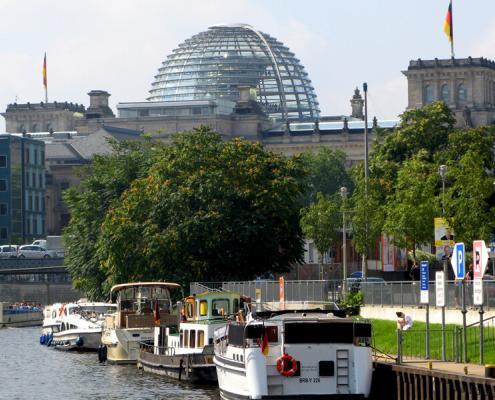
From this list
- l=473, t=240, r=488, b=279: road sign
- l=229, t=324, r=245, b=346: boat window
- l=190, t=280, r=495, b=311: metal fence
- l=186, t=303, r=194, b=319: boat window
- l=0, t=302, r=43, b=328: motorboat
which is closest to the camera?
l=473, t=240, r=488, b=279: road sign

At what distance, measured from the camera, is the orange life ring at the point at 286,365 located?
61.6m

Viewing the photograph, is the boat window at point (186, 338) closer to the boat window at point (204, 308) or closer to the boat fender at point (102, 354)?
the boat window at point (204, 308)

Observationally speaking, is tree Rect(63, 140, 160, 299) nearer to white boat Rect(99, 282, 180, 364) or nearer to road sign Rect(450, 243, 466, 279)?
white boat Rect(99, 282, 180, 364)

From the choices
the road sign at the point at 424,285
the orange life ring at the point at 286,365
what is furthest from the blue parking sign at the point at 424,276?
the orange life ring at the point at 286,365

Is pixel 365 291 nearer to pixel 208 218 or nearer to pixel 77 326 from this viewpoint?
pixel 208 218

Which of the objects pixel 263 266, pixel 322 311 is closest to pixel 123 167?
pixel 263 266

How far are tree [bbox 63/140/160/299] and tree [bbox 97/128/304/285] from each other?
17054 mm

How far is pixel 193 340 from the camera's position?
82.4m

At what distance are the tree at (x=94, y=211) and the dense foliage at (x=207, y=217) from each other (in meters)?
14.7

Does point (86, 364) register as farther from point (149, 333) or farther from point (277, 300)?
point (277, 300)

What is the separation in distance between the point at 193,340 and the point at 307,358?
20.8 meters

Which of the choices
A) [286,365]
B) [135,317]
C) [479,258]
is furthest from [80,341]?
[479,258]

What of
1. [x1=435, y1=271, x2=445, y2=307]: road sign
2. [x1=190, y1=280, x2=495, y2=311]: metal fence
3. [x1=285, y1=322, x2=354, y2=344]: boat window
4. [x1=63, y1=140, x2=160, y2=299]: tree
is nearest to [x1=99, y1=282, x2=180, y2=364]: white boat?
[x1=190, y1=280, x2=495, y2=311]: metal fence

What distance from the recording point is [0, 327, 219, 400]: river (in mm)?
76500
